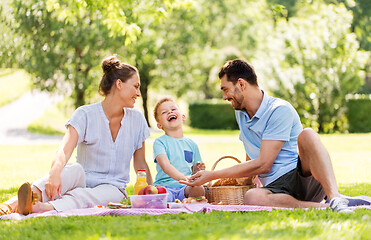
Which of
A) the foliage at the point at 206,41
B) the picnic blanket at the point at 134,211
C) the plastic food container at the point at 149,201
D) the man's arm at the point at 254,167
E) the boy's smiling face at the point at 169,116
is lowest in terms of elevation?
the picnic blanket at the point at 134,211

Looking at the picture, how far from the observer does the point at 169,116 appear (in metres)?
5.66

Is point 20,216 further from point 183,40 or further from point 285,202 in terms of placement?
point 183,40

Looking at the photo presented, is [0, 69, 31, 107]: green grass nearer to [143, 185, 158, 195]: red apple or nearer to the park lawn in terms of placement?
[143, 185, 158, 195]: red apple

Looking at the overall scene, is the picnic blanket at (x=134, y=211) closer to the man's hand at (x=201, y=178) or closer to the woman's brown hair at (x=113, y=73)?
the man's hand at (x=201, y=178)

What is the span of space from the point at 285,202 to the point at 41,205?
2084mm

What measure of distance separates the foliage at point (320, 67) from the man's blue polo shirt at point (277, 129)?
15.8 m

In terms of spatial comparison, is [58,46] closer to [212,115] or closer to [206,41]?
[212,115]

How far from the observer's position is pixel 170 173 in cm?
523

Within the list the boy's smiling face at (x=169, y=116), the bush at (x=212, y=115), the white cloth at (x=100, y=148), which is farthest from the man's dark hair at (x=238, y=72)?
the bush at (x=212, y=115)

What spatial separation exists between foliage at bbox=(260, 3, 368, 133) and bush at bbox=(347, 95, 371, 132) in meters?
0.88

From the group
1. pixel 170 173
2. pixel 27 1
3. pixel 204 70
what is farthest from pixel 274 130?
pixel 204 70

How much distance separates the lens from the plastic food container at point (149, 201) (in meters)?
4.63

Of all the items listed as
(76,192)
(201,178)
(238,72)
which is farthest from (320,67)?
(76,192)

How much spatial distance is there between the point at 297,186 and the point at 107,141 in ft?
6.16
